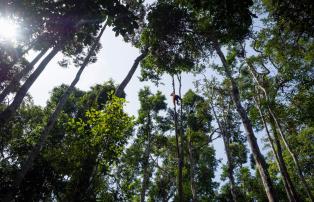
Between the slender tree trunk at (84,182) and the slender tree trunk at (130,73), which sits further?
the slender tree trunk at (130,73)

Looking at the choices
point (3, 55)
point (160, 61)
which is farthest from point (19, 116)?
point (160, 61)

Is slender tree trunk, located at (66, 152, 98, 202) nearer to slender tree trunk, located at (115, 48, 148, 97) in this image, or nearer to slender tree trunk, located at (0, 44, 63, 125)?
slender tree trunk, located at (0, 44, 63, 125)

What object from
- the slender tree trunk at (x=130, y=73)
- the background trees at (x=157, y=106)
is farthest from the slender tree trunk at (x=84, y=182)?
the slender tree trunk at (x=130, y=73)

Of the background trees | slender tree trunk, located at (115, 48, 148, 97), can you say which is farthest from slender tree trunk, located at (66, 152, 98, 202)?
slender tree trunk, located at (115, 48, 148, 97)

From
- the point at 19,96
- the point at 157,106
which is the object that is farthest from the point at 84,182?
the point at 157,106

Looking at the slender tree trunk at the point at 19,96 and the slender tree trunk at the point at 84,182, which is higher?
the slender tree trunk at the point at 19,96

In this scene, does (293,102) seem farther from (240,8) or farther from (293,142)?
(240,8)

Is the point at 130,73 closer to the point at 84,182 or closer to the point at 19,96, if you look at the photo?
the point at 19,96

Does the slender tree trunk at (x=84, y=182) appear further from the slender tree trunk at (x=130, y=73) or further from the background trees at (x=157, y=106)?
the slender tree trunk at (x=130, y=73)

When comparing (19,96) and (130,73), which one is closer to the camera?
(19,96)

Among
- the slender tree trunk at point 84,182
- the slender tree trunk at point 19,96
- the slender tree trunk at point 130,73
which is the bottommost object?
the slender tree trunk at point 84,182

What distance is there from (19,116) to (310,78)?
65.3ft

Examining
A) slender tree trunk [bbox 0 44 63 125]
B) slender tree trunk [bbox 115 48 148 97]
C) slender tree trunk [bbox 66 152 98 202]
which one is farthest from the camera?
slender tree trunk [bbox 115 48 148 97]

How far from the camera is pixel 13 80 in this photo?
34.8 ft
